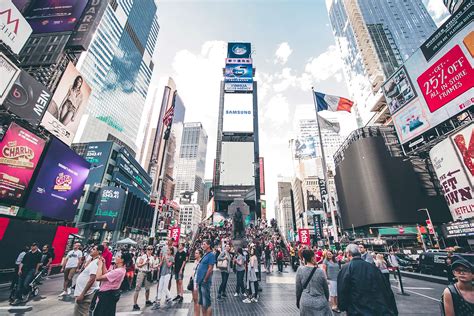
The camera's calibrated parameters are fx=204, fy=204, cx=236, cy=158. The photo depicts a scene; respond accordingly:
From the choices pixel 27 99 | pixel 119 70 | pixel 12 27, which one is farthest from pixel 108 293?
pixel 119 70

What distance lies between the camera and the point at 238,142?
49.8 meters

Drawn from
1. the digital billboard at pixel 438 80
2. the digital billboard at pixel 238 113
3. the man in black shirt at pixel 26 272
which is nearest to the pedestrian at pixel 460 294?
the man in black shirt at pixel 26 272

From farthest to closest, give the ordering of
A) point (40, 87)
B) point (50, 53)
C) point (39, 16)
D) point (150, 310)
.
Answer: point (39, 16) → point (50, 53) → point (40, 87) → point (150, 310)

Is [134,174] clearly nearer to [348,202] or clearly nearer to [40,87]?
[40,87]

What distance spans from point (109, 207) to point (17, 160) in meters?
32.2

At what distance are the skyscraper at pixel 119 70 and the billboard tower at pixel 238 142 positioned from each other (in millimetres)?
51120

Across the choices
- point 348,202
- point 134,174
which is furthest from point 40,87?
point 348,202

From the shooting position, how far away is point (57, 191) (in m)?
19.0

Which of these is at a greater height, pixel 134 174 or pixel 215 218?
pixel 134 174

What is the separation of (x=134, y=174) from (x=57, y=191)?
4807 cm

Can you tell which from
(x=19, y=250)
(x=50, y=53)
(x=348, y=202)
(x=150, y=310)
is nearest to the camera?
(x=150, y=310)

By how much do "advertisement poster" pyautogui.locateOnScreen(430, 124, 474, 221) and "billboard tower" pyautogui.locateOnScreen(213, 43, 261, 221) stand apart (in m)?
30.1

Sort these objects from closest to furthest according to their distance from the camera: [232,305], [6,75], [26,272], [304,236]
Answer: [232,305] < [26,272] < [6,75] < [304,236]

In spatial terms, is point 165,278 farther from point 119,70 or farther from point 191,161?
point 191,161
